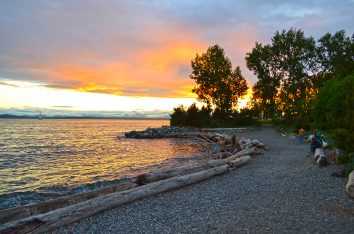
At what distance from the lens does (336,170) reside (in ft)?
51.8

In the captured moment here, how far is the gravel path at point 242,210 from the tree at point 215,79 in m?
62.1

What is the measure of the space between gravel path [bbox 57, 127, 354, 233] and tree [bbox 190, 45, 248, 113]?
204ft

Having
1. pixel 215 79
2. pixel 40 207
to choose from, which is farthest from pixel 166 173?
pixel 215 79

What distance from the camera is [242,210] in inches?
400

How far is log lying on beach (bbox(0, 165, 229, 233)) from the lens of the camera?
8242 mm

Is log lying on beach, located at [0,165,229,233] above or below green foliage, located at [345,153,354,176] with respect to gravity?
below

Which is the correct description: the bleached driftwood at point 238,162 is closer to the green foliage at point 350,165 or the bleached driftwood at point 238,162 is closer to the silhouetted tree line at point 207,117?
the green foliage at point 350,165

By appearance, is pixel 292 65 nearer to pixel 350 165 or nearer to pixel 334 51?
pixel 334 51

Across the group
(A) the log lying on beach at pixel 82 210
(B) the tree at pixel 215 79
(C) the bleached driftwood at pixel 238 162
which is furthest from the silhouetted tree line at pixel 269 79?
(A) the log lying on beach at pixel 82 210

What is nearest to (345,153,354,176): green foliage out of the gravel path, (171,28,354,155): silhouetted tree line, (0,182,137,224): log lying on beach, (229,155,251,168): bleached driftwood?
the gravel path

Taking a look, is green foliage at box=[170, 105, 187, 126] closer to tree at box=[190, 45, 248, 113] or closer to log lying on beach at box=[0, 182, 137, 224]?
tree at box=[190, 45, 248, 113]

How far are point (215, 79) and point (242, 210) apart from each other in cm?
6732

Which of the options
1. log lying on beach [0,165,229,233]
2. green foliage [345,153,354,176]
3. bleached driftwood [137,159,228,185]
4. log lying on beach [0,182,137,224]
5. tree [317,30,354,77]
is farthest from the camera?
tree [317,30,354,77]

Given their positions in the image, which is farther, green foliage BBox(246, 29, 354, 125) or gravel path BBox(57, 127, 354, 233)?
green foliage BBox(246, 29, 354, 125)
